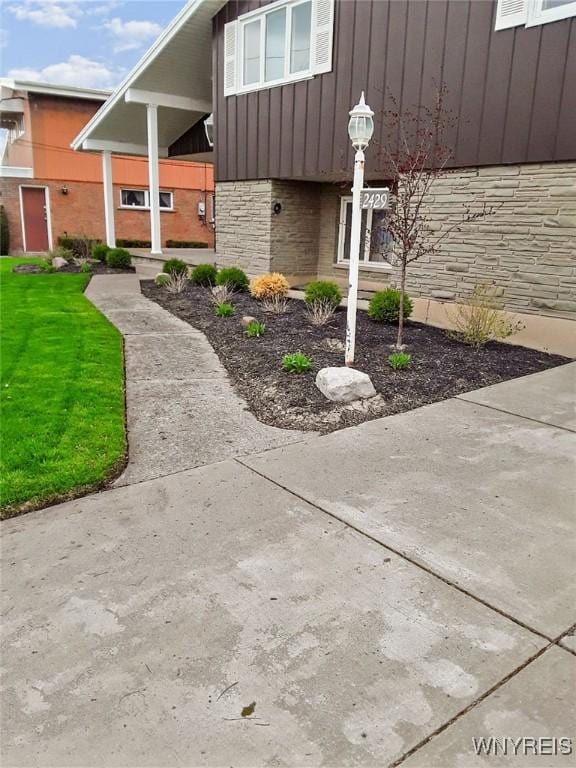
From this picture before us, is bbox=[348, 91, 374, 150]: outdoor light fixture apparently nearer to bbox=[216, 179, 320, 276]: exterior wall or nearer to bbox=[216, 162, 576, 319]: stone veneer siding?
bbox=[216, 162, 576, 319]: stone veneer siding

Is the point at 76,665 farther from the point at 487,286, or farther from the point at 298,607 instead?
the point at 487,286

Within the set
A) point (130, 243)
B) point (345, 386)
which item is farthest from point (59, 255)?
point (345, 386)

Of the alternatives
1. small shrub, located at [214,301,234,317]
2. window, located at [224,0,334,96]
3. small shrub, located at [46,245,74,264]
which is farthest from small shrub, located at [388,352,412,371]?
small shrub, located at [46,245,74,264]

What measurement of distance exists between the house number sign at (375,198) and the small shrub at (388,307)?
2452 millimetres

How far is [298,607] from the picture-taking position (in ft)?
8.43

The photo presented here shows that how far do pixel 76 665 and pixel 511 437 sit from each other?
359 centimetres

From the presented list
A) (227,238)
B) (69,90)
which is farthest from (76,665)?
(69,90)

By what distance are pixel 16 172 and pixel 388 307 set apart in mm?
19581

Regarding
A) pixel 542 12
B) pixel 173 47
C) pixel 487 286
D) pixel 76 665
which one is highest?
pixel 173 47

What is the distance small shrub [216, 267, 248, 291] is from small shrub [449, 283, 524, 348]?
15.3ft

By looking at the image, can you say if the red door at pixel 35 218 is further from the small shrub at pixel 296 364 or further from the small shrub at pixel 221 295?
the small shrub at pixel 296 364

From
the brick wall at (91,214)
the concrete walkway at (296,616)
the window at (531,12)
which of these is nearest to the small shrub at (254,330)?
the concrete walkway at (296,616)

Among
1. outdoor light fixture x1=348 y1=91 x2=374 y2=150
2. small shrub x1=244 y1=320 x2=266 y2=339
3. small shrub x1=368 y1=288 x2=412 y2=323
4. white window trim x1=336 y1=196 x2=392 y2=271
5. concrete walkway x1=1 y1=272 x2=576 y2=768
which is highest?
outdoor light fixture x1=348 y1=91 x2=374 y2=150

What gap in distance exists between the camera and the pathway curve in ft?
14.0
